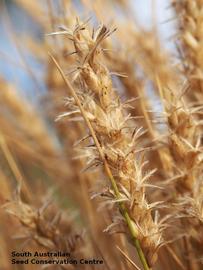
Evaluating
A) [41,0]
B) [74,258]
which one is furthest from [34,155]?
[74,258]

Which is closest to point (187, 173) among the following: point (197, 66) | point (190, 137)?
point (190, 137)

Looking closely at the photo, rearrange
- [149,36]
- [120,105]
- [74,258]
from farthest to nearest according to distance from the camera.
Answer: [149,36]
[74,258]
[120,105]

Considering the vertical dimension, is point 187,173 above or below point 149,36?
below

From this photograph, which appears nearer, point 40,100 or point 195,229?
point 195,229

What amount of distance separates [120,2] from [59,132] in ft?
0.94

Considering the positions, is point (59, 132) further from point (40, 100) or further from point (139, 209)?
point (139, 209)

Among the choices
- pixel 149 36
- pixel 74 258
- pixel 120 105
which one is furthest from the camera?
pixel 149 36

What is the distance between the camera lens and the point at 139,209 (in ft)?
1.50

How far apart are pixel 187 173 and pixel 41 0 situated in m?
0.62

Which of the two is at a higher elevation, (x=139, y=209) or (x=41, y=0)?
(x=41, y=0)

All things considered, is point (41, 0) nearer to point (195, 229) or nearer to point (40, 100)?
point (40, 100)

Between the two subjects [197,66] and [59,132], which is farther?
[59,132]

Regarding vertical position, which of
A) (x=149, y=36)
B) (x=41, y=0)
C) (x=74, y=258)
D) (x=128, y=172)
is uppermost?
(x=41, y=0)

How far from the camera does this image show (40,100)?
1.01 m
